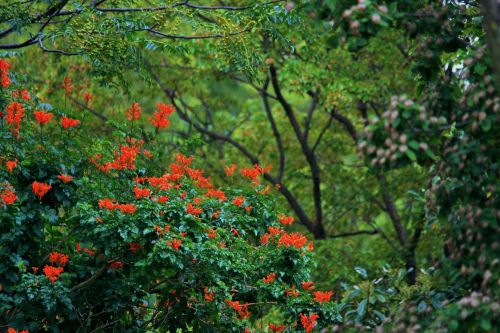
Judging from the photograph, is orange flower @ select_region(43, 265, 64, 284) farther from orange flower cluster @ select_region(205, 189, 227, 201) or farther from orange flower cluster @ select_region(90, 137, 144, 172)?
orange flower cluster @ select_region(205, 189, 227, 201)

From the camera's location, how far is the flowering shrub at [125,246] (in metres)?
6.29

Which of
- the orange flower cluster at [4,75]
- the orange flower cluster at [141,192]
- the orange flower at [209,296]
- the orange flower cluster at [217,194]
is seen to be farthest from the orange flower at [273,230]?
the orange flower cluster at [4,75]

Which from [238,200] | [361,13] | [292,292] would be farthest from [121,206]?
[361,13]

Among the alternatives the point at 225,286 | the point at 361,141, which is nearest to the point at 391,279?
the point at 225,286

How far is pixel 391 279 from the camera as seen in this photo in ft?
20.0

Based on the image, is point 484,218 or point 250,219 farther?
point 250,219

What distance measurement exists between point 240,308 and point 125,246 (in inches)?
45.4

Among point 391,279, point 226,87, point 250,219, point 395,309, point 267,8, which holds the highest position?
Answer: point 226,87

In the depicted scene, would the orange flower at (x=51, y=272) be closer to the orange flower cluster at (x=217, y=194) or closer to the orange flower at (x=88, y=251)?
the orange flower at (x=88, y=251)

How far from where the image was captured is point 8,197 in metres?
6.20

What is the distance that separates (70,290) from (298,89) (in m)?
7.14

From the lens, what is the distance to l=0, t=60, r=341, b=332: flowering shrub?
247 inches

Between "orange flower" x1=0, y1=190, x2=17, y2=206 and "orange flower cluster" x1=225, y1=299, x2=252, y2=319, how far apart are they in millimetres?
1990

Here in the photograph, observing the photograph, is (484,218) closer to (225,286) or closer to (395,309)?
(395,309)
